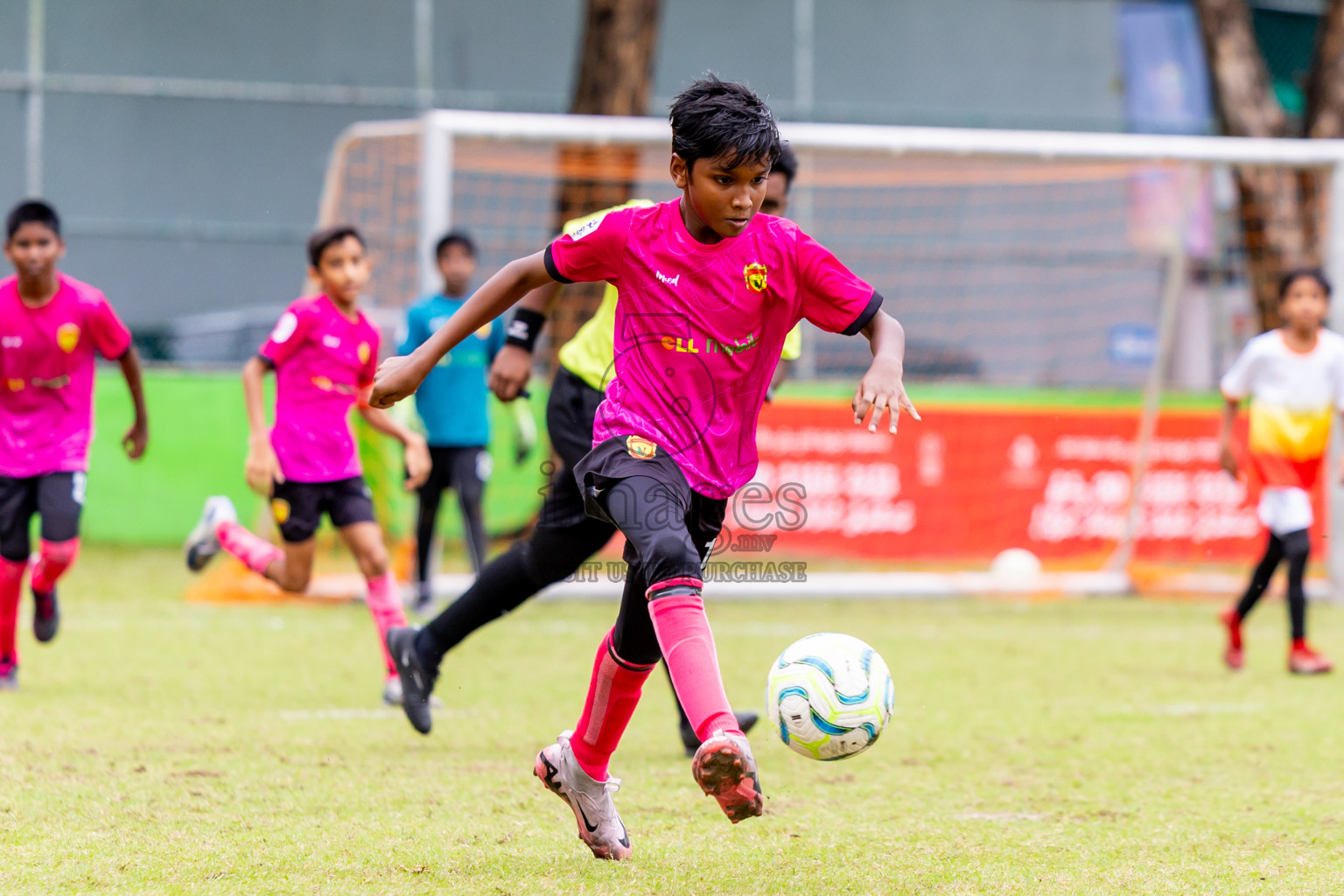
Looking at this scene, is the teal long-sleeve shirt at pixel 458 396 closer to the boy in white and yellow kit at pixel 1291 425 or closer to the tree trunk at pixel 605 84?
the tree trunk at pixel 605 84

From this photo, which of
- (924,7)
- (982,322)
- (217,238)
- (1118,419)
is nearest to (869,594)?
(1118,419)

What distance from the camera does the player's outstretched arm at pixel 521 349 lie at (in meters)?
4.32

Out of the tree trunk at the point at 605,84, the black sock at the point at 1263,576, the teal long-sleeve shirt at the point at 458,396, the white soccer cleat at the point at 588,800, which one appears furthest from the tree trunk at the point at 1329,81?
the white soccer cleat at the point at 588,800

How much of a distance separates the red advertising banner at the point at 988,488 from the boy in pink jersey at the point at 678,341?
7.49 meters

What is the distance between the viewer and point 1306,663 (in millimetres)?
6820

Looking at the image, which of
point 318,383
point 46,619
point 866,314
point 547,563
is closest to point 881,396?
point 866,314

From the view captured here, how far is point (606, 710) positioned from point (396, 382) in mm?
902

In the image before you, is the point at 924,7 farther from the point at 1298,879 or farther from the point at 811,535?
the point at 1298,879

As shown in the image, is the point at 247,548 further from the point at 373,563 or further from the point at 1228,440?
the point at 1228,440

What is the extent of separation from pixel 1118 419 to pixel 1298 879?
8.82 metres

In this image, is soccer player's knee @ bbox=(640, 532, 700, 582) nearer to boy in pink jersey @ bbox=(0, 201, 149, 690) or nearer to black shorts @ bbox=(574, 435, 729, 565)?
black shorts @ bbox=(574, 435, 729, 565)

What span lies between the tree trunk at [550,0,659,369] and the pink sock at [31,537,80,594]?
17.5 ft

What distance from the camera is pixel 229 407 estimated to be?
1188 centimetres

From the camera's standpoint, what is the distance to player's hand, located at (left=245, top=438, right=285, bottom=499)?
5.43 m
